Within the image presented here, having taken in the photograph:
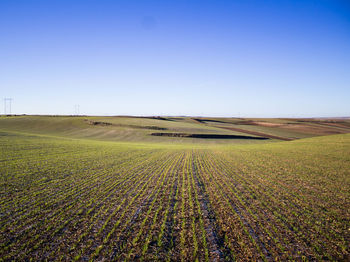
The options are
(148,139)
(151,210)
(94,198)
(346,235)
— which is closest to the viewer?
(346,235)

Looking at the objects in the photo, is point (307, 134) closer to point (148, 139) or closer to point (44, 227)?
point (148, 139)

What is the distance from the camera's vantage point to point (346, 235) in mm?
8148

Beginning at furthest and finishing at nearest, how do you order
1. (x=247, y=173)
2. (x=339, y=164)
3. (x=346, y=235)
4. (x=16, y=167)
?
(x=339, y=164), (x=247, y=173), (x=16, y=167), (x=346, y=235)

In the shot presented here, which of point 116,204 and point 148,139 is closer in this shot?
point 116,204

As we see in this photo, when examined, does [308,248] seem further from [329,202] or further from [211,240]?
[329,202]

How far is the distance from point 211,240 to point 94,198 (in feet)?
23.9

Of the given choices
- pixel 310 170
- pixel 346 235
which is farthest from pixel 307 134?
pixel 346 235

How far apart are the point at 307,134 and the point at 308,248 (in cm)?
7936

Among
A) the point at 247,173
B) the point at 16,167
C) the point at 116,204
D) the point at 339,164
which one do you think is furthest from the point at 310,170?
the point at 16,167

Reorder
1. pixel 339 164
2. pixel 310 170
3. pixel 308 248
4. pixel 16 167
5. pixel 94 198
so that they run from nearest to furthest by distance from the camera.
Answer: pixel 308 248 < pixel 94 198 < pixel 16 167 < pixel 310 170 < pixel 339 164

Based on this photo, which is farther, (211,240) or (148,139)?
(148,139)

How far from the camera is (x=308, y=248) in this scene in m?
7.27

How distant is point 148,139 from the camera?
2183 inches

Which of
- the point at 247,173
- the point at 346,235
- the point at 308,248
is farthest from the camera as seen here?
the point at 247,173
